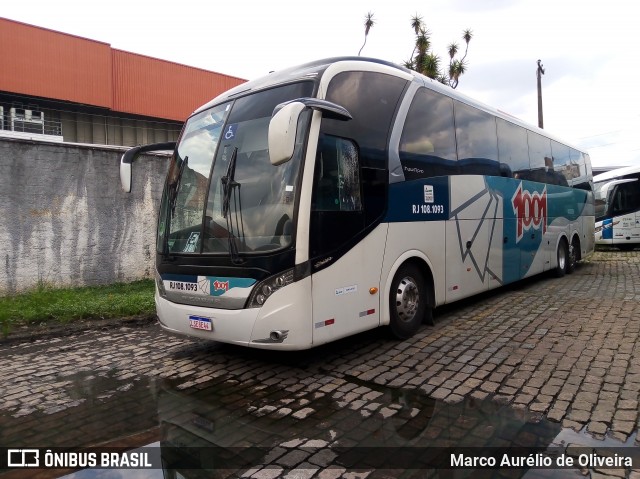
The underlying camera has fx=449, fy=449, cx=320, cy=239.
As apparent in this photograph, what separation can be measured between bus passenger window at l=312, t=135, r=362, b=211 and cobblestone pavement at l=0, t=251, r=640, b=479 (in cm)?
181

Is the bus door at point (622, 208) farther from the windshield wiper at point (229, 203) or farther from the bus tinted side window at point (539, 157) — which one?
the windshield wiper at point (229, 203)

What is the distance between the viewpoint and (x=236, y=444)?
3344mm

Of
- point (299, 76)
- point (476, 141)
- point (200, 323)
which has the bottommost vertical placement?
point (200, 323)

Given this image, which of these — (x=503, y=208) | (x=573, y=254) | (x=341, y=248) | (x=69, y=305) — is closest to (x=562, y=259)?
(x=573, y=254)

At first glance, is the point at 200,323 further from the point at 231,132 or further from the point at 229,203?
the point at 231,132

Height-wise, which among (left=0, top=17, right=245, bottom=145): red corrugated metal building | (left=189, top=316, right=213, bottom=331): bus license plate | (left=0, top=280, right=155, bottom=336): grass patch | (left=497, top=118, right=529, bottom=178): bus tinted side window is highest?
(left=0, top=17, right=245, bottom=145): red corrugated metal building

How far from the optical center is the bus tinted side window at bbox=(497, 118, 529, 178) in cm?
840

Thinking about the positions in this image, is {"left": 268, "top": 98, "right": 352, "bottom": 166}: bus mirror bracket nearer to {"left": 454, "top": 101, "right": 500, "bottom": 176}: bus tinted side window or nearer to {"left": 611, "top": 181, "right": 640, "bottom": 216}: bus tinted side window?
{"left": 454, "top": 101, "right": 500, "bottom": 176}: bus tinted side window

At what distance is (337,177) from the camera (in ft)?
16.0

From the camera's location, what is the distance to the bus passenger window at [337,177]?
464cm

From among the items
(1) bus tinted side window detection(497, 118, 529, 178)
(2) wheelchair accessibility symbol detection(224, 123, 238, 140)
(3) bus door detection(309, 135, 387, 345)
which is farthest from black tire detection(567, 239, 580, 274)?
(2) wheelchair accessibility symbol detection(224, 123, 238, 140)

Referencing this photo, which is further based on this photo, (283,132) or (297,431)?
(283,132)

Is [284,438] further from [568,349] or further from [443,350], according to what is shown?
[568,349]

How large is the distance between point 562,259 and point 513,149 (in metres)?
4.17
